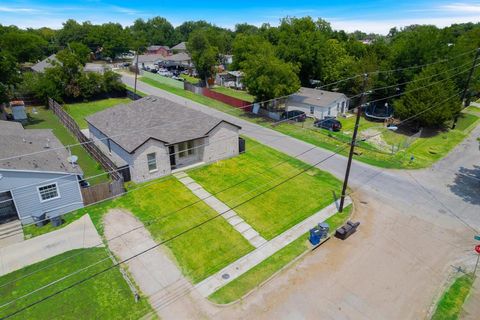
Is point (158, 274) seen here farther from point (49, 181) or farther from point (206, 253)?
point (49, 181)

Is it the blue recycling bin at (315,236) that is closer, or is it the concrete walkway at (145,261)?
the concrete walkway at (145,261)

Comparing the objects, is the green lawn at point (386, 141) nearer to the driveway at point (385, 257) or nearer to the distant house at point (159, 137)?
the driveway at point (385, 257)

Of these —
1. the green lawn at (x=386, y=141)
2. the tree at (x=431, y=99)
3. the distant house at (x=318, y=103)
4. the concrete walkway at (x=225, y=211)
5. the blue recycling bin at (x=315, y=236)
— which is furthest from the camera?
the distant house at (x=318, y=103)

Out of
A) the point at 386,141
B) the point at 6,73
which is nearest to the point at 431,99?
the point at 386,141

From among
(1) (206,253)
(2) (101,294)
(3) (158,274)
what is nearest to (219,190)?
(1) (206,253)

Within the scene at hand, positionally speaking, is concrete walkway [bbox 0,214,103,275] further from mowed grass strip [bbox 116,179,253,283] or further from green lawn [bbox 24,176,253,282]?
mowed grass strip [bbox 116,179,253,283]

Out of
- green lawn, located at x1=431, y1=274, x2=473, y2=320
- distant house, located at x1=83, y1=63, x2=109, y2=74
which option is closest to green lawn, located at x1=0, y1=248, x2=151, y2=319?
green lawn, located at x1=431, y1=274, x2=473, y2=320

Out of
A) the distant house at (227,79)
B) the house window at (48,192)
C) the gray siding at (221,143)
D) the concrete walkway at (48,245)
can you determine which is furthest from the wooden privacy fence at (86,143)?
the distant house at (227,79)
